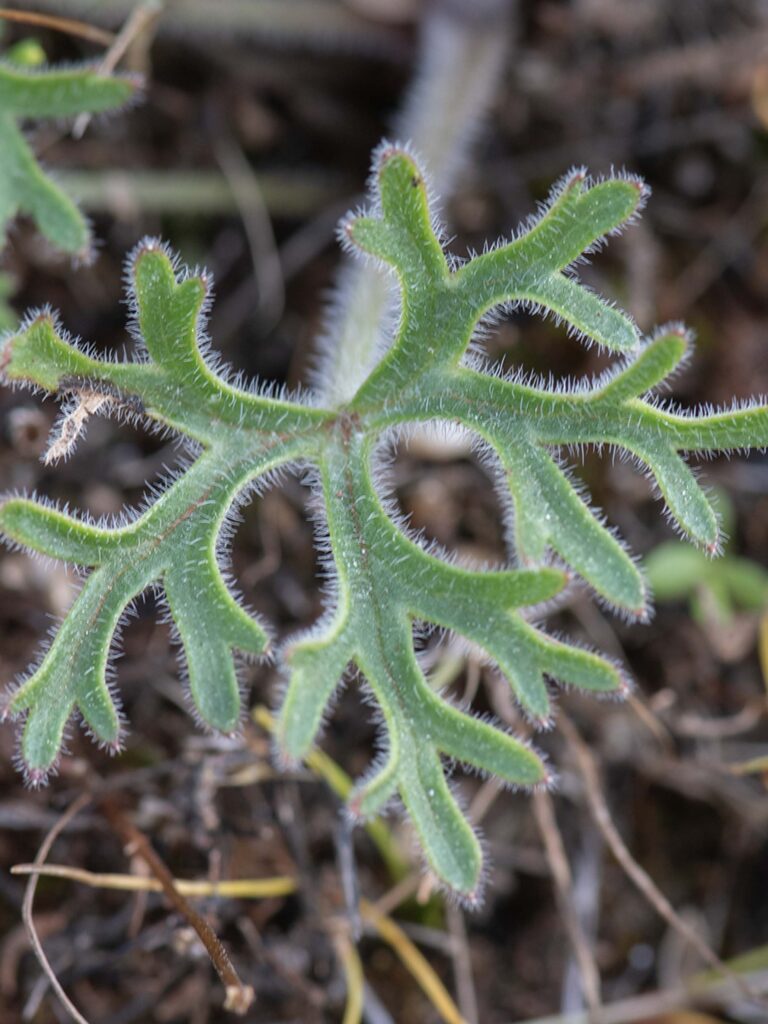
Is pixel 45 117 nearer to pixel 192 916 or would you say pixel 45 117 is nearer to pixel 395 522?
pixel 395 522

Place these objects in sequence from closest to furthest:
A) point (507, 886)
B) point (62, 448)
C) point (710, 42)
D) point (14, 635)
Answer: point (62, 448) → point (14, 635) → point (507, 886) → point (710, 42)

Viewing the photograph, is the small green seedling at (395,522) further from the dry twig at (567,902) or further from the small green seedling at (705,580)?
the small green seedling at (705,580)

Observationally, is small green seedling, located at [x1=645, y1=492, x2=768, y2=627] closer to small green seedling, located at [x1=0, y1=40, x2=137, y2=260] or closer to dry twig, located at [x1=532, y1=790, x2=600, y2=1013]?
dry twig, located at [x1=532, y1=790, x2=600, y2=1013]

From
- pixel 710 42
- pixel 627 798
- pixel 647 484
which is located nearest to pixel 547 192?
pixel 710 42

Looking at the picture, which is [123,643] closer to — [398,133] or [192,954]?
[192,954]

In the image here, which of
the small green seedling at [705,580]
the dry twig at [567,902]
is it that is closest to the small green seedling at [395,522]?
the dry twig at [567,902]
